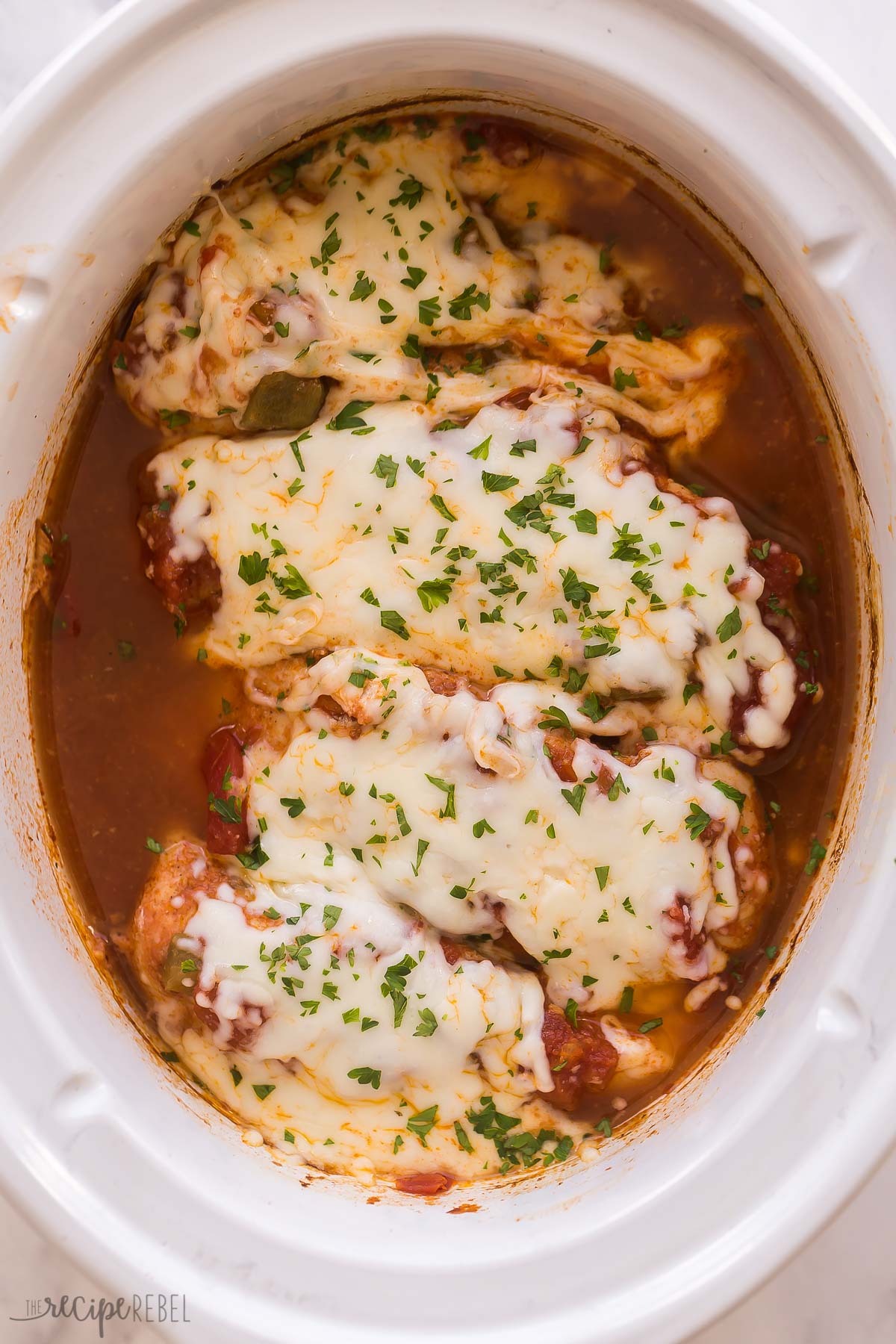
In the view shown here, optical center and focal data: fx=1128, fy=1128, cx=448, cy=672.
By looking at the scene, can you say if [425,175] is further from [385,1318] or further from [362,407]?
[385,1318]

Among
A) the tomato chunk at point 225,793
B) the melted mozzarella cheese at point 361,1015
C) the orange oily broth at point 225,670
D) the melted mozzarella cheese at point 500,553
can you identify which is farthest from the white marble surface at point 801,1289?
the melted mozzarella cheese at point 500,553

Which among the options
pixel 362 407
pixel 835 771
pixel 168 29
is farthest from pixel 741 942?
pixel 168 29

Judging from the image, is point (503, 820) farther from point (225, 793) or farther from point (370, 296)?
point (370, 296)

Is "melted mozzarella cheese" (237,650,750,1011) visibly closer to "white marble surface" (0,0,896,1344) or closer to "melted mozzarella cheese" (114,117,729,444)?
"melted mozzarella cheese" (114,117,729,444)

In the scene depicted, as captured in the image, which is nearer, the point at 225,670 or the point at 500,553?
the point at 500,553

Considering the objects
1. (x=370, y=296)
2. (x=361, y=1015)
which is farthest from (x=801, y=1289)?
(x=370, y=296)

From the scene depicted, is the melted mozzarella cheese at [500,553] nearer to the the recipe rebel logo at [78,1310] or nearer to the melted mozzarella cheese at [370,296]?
the melted mozzarella cheese at [370,296]
